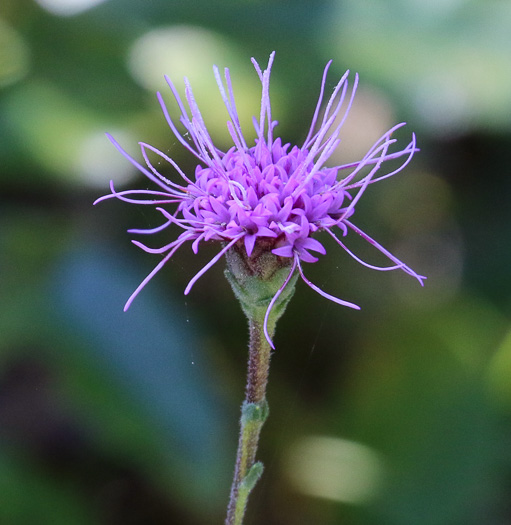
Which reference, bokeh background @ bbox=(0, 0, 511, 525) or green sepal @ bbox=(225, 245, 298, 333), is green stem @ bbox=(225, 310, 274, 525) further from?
bokeh background @ bbox=(0, 0, 511, 525)

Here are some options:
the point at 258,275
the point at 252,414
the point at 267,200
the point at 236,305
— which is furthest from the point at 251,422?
the point at 236,305

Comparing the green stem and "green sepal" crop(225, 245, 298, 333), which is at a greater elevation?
"green sepal" crop(225, 245, 298, 333)

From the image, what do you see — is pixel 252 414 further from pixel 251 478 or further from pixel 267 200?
pixel 267 200

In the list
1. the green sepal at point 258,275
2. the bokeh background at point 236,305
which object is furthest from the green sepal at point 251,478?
the bokeh background at point 236,305

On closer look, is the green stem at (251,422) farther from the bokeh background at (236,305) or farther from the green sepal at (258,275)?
the bokeh background at (236,305)

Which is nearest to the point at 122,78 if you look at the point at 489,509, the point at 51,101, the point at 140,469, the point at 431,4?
the point at 51,101

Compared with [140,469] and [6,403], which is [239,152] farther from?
[6,403]

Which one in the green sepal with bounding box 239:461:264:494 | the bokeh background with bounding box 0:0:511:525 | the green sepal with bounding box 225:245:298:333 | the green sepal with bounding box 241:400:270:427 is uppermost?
the green sepal with bounding box 225:245:298:333

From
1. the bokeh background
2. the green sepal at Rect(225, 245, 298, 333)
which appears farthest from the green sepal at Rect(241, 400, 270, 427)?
the bokeh background
